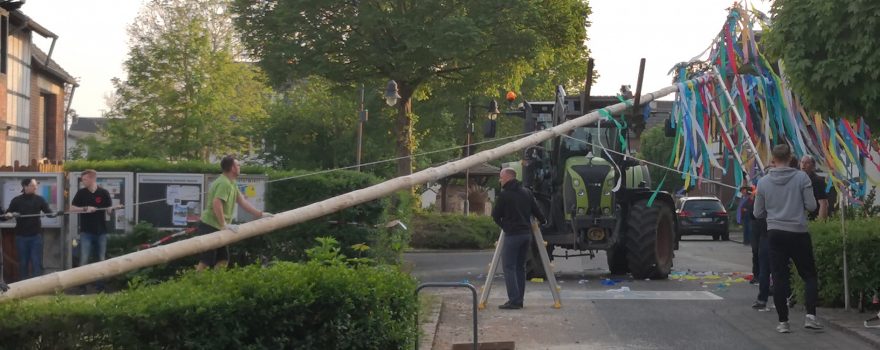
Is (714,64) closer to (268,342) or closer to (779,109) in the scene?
(779,109)

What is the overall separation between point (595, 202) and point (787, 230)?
21.4 ft

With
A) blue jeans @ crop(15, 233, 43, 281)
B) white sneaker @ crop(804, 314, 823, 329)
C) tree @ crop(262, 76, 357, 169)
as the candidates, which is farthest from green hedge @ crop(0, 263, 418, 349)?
tree @ crop(262, 76, 357, 169)

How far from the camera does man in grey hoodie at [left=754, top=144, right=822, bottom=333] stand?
11016 millimetres

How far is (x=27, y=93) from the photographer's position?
38438mm

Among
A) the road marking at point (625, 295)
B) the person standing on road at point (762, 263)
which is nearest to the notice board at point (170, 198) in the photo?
the road marking at point (625, 295)

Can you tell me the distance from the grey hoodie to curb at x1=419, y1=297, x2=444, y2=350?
333cm

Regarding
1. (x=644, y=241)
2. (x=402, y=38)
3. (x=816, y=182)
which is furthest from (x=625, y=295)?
(x=402, y=38)

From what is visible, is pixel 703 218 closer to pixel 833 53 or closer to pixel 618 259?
pixel 618 259

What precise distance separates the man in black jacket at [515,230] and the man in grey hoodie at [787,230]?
121 inches

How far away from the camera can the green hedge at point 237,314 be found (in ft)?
21.7

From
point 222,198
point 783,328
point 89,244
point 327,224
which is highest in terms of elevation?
point 222,198

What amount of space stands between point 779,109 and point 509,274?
3601mm

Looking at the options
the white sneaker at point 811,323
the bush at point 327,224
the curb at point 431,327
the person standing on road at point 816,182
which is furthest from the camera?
the bush at point 327,224

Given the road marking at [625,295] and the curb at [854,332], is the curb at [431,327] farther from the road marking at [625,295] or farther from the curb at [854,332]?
the curb at [854,332]
